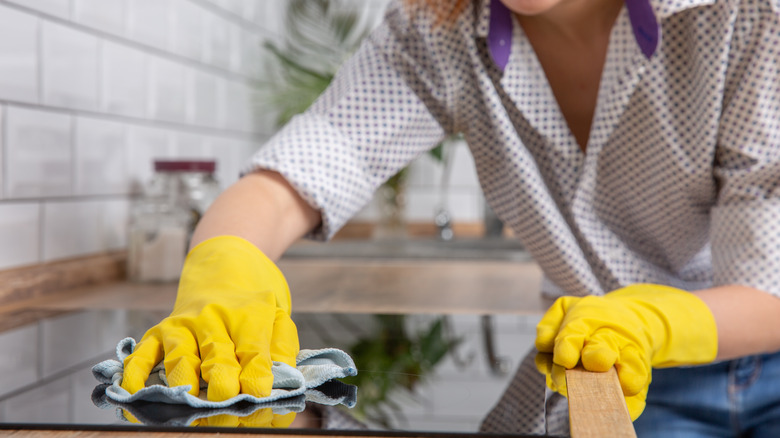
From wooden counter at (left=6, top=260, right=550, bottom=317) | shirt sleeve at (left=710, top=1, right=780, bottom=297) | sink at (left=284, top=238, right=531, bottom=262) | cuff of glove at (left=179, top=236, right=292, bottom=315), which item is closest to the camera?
cuff of glove at (left=179, top=236, right=292, bottom=315)

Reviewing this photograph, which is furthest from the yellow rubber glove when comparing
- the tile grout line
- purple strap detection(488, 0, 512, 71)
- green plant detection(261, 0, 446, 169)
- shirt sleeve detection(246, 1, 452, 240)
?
green plant detection(261, 0, 446, 169)

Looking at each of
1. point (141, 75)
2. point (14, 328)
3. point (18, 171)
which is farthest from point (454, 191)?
point (14, 328)

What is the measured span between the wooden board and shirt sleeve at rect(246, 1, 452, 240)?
0.40 meters

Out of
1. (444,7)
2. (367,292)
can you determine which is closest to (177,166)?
(367,292)

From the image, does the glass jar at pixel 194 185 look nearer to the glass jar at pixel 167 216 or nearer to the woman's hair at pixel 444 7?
the glass jar at pixel 167 216

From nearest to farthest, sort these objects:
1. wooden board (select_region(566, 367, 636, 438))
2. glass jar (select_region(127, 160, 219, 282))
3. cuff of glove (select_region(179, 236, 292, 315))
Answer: wooden board (select_region(566, 367, 636, 438)), cuff of glove (select_region(179, 236, 292, 315)), glass jar (select_region(127, 160, 219, 282))

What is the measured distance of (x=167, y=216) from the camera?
1.25m

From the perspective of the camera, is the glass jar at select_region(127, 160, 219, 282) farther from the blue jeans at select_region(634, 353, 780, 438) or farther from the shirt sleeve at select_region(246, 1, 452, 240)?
the blue jeans at select_region(634, 353, 780, 438)

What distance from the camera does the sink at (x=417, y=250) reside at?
62.1 inches

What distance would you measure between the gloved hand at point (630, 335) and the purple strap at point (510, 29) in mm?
292

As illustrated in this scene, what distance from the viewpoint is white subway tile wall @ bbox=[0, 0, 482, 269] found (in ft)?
3.22

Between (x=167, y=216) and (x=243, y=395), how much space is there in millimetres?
878

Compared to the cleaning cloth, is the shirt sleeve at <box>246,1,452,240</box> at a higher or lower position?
higher

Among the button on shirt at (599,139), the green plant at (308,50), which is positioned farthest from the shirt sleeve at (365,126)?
the green plant at (308,50)
